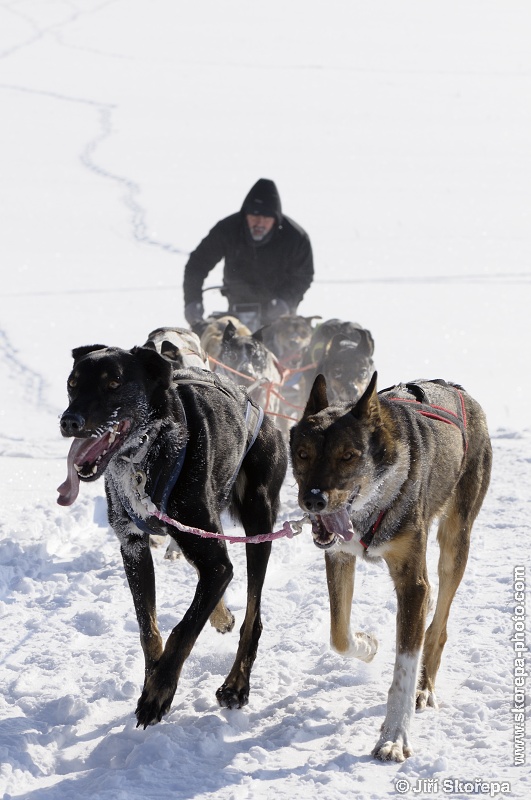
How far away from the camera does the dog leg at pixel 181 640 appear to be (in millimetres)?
2965

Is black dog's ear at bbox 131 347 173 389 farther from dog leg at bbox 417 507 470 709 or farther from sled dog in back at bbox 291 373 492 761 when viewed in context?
dog leg at bbox 417 507 470 709

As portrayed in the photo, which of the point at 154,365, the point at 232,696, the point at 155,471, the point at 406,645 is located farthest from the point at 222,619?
the point at 154,365

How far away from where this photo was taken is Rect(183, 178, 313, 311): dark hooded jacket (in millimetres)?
8734

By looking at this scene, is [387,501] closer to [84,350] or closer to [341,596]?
[341,596]

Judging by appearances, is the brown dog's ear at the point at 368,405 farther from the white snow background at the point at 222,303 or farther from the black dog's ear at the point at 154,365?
the white snow background at the point at 222,303

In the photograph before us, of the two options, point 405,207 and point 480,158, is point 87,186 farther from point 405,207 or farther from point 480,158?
point 480,158

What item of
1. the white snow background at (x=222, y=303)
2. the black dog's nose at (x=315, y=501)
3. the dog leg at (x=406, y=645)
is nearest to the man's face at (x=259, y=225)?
the white snow background at (x=222, y=303)

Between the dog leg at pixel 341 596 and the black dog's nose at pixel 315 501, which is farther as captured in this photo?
the dog leg at pixel 341 596

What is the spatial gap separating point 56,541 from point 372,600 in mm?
1639

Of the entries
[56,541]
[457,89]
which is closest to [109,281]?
[56,541]

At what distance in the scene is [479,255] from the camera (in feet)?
59.2

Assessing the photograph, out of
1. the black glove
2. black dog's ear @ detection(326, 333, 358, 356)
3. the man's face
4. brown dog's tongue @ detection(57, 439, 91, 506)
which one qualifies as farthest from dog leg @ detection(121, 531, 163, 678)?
the man's face

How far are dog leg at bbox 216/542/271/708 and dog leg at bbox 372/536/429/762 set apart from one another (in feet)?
1.79

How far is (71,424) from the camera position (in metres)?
2.91
